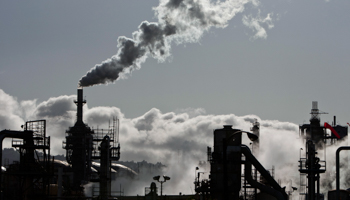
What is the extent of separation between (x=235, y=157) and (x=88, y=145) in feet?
177

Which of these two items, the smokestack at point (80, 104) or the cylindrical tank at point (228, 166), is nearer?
the cylindrical tank at point (228, 166)

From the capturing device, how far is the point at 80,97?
340 ft

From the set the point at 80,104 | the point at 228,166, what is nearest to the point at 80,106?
the point at 80,104

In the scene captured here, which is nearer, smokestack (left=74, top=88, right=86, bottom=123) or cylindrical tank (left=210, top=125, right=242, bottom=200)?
cylindrical tank (left=210, top=125, right=242, bottom=200)

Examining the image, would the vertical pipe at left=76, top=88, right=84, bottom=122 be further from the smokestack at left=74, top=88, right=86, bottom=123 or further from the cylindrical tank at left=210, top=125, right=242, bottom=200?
the cylindrical tank at left=210, top=125, right=242, bottom=200

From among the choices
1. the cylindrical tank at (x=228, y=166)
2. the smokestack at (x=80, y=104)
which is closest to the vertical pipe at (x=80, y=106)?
the smokestack at (x=80, y=104)

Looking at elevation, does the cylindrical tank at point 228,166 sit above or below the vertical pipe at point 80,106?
below

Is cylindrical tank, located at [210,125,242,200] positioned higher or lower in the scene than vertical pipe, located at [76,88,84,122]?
lower

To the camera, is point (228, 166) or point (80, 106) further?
point (80, 106)

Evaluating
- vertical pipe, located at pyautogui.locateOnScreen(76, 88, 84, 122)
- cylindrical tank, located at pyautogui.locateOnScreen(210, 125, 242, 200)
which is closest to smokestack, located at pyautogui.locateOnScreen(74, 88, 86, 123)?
vertical pipe, located at pyautogui.locateOnScreen(76, 88, 84, 122)

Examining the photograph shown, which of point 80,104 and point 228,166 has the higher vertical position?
point 80,104

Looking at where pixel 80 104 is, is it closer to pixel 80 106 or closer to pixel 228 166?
pixel 80 106

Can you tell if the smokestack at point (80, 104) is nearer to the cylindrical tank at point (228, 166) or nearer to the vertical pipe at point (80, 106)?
the vertical pipe at point (80, 106)

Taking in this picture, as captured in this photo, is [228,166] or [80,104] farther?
[80,104]
